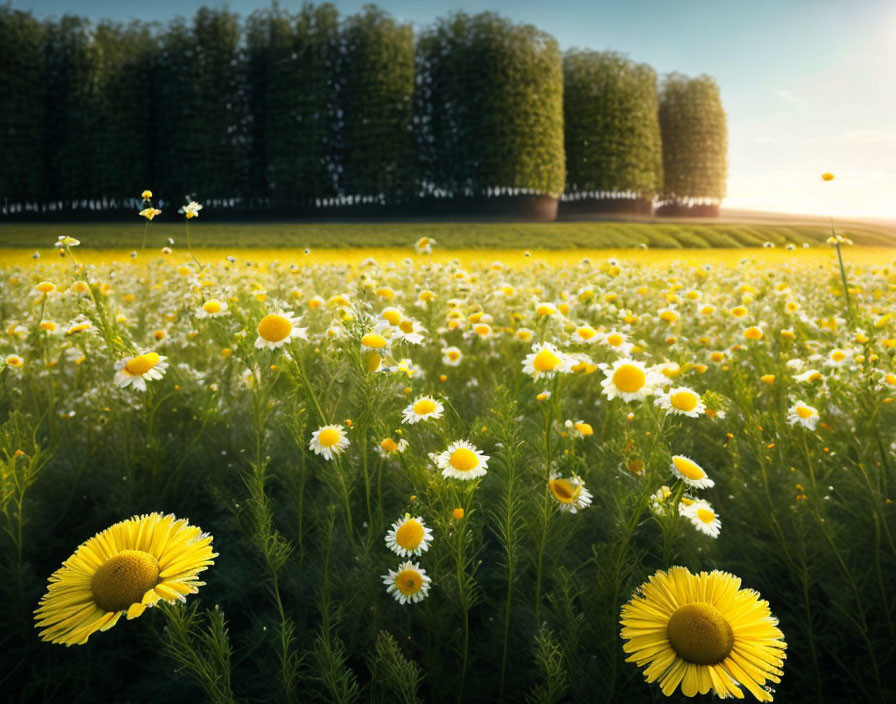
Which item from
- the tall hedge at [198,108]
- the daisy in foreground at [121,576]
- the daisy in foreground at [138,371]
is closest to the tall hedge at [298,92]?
the tall hedge at [198,108]

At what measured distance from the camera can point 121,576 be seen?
0.83m

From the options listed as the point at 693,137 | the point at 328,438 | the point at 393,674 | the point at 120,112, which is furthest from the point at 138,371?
the point at 693,137

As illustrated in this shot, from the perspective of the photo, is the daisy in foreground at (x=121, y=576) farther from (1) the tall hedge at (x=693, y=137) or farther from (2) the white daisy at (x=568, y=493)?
(1) the tall hedge at (x=693, y=137)

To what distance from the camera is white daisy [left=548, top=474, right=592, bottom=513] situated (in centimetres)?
151

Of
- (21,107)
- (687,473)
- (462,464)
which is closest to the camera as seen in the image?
(687,473)

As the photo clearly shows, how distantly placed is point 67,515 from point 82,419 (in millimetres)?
812

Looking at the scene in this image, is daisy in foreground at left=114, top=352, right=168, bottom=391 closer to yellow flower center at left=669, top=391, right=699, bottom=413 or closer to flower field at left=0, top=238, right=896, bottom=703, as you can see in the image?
flower field at left=0, top=238, right=896, bottom=703

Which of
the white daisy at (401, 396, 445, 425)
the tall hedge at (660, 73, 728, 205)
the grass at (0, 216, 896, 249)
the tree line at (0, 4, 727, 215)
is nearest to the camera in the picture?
the white daisy at (401, 396, 445, 425)

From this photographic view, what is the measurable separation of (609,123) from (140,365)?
3241 centimetres

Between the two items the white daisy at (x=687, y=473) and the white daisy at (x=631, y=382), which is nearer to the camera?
the white daisy at (x=687, y=473)

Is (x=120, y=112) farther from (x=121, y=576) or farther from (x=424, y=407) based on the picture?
(x=121, y=576)

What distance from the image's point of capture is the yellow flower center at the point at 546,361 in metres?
1.61

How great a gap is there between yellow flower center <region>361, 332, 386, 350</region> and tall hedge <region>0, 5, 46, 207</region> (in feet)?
65.2

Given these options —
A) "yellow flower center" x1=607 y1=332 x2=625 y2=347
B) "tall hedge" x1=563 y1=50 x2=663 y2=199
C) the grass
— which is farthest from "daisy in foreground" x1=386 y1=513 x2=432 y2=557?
"tall hedge" x1=563 y1=50 x2=663 y2=199
